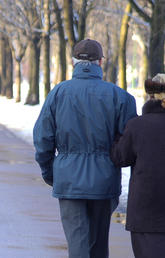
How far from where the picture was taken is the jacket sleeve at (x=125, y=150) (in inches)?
196

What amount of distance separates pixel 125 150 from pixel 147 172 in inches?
7.9

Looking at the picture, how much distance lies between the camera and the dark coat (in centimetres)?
487

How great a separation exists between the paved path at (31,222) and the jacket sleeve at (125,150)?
2187mm

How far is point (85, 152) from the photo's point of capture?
5.29m

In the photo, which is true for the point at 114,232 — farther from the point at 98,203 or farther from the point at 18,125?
the point at 18,125

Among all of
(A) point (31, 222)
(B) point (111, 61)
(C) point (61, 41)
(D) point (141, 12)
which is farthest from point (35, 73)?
(A) point (31, 222)

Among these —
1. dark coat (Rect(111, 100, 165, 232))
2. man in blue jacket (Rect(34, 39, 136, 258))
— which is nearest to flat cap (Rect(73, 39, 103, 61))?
man in blue jacket (Rect(34, 39, 136, 258))

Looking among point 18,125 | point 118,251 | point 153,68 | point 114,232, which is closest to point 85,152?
point 118,251

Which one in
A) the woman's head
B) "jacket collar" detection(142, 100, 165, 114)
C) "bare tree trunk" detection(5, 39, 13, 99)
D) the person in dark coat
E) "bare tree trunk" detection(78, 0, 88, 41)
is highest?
the woman's head

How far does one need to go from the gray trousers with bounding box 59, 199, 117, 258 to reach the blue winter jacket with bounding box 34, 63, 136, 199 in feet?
0.29

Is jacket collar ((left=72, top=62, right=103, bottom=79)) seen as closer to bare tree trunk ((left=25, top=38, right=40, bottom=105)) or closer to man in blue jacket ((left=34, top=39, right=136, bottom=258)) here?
man in blue jacket ((left=34, top=39, right=136, bottom=258))

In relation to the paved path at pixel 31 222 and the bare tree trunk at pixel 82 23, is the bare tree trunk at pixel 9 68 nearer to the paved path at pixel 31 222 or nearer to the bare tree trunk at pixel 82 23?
the bare tree trunk at pixel 82 23

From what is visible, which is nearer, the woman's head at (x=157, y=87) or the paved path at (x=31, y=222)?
the woman's head at (x=157, y=87)

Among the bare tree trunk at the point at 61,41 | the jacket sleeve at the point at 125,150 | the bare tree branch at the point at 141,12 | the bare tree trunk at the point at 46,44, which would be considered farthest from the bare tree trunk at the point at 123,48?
the jacket sleeve at the point at 125,150
